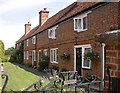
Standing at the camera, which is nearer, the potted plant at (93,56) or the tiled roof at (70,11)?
the potted plant at (93,56)

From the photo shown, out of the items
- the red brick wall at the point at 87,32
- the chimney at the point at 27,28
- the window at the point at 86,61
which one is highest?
the chimney at the point at 27,28

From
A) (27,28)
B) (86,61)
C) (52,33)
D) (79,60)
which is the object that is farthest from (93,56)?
(27,28)

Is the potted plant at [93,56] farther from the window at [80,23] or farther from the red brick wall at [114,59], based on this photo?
the red brick wall at [114,59]

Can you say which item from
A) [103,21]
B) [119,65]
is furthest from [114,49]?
[103,21]

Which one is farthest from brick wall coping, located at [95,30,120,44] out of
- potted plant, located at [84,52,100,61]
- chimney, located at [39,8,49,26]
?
chimney, located at [39,8,49,26]

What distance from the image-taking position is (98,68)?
42.2 ft

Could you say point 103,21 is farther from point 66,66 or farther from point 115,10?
point 66,66

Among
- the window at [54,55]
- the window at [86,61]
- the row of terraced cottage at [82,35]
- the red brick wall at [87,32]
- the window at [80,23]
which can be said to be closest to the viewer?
the red brick wall at [87,32]

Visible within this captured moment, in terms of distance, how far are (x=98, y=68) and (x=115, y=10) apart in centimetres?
344

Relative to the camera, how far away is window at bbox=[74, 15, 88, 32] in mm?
15203

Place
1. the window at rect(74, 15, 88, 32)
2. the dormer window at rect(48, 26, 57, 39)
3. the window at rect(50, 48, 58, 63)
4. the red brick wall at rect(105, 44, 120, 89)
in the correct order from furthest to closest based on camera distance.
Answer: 1. the dormer window at rect(48, 26, 57, 39)
2. the window at rect(50, 48, 58, 63)
3. the window at rect(74, 15, 88, 32)
4. the red brick wall at rect(105, 44, 120, 89)

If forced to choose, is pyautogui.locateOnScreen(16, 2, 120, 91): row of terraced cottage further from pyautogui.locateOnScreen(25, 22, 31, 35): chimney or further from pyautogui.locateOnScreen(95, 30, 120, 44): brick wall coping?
pyautogui.locateOnScreen(25, 22, 31, 35): chimney

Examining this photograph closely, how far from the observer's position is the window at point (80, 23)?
15.2m

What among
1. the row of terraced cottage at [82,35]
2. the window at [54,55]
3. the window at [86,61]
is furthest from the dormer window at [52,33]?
the window at [86,61]
